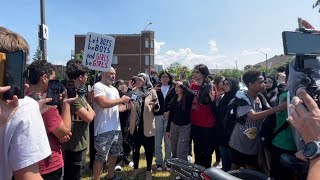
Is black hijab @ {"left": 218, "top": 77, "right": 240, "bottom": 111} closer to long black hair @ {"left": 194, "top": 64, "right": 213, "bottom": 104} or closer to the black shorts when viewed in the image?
long black hair @ {"left": 194, "top": 64, "right": 213, "bottom": 104}

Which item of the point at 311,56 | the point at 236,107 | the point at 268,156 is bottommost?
the point at 268,156

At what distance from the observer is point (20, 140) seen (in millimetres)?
1519

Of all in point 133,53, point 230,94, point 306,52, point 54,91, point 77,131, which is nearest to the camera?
point 306,52

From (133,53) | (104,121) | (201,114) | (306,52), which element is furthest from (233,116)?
(133,53)

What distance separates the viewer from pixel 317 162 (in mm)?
1221

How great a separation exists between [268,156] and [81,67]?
2571mm

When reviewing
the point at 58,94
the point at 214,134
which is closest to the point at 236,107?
the point at 214,134

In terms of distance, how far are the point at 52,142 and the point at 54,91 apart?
0.51m

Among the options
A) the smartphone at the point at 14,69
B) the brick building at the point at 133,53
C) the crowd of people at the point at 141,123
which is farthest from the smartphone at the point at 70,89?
the brick building at the point at 133,53

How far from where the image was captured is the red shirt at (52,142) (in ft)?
9.61

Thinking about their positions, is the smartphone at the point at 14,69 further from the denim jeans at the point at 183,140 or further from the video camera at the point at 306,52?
the denim jeans at the point at 183,140

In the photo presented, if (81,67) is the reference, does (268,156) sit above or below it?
below

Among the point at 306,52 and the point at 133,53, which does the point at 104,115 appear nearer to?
the point at 306,52

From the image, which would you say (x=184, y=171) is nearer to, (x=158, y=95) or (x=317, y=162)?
(x=317, y=162)
